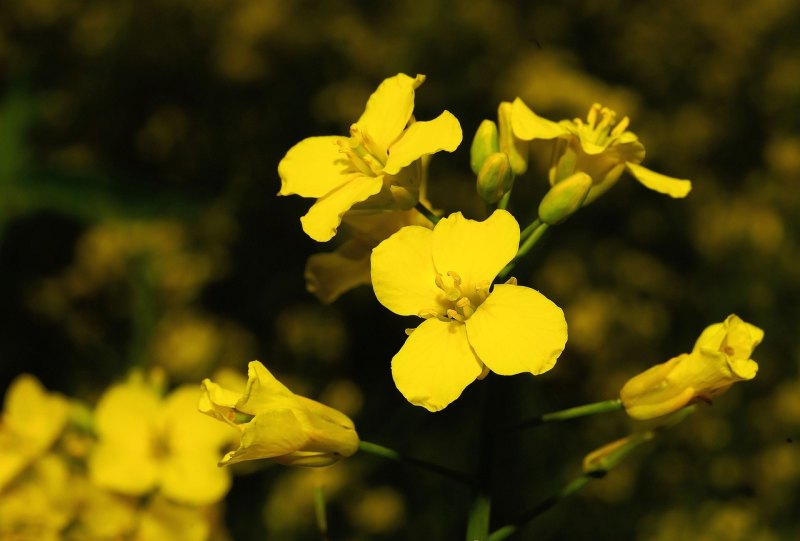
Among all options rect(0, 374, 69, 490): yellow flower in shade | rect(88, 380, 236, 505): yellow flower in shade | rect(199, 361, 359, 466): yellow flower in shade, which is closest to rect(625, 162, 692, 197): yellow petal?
rect(199, 361, 359, 466): yellow flower in shade

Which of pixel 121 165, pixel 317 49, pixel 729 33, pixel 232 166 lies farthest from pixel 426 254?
pixel 729 33

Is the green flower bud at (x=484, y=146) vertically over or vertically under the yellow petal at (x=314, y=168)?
over

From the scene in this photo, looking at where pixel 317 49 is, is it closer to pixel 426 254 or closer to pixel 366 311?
pixel 366 311

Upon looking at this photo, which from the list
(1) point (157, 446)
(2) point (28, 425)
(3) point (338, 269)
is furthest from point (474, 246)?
(2) point (28, 425)

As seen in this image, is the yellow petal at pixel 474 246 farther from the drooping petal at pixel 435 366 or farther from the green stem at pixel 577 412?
the green stem at pixel 577 412

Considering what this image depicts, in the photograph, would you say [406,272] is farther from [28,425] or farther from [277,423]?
[28,425]

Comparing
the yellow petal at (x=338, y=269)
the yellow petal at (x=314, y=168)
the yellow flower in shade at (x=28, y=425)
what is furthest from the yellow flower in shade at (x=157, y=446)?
the yellow petal at (x=314, y=168)
